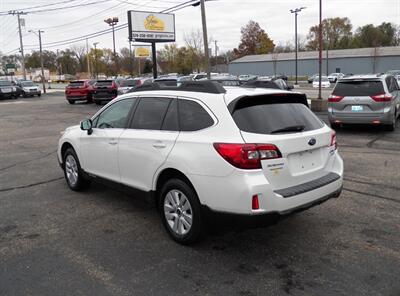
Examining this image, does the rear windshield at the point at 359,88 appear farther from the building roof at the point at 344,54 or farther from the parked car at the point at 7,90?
the building roof at the point at 344,54

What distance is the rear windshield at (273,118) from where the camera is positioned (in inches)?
155

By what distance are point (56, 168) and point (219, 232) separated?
483 cm

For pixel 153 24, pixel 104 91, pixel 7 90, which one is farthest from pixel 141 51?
pixel 104 91

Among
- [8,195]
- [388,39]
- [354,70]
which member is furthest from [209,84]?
[388,39]

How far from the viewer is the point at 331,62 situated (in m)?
79.2

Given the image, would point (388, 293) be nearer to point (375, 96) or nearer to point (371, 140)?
point (371, 140)

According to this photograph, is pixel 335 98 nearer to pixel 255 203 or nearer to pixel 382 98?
pixel 382 98

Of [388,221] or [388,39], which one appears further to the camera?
[388,39]

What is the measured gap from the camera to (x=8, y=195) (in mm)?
6422

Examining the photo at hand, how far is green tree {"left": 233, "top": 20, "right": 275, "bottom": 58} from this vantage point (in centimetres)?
10844

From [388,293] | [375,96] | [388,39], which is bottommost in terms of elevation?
[388,293]

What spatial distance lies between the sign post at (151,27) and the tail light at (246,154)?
31602 millimetres

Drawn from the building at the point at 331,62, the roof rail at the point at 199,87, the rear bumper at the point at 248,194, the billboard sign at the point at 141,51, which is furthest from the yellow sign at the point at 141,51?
the rear bumper at the point at 248,194

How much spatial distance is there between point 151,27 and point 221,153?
35.0 metres
